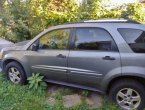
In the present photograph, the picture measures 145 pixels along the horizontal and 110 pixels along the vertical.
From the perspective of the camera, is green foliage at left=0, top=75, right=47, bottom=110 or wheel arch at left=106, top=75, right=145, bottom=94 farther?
green foliage at left=0, top=75, right=47, bottom=110

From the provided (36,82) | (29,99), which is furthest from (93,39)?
(29,99)

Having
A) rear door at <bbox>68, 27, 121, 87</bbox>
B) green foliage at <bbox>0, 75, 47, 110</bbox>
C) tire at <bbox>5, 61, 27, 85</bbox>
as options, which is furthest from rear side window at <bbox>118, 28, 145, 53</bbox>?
tire at <bbox>5, 61, 27, 85</bbox>

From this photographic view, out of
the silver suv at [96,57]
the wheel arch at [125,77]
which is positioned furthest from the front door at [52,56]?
the wheel arch at [125,77]

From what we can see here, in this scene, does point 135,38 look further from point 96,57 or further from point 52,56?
point 52,56

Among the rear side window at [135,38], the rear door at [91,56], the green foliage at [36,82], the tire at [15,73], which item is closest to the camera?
the rear side window at [135,38]

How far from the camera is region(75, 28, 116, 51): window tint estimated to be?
5.00 m

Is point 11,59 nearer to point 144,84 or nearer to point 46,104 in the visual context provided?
point 46,104

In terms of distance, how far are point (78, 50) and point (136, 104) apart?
4.84ft

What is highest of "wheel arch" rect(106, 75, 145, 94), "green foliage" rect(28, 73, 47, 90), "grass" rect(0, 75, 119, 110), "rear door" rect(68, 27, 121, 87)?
"rear door" rect(68, 27, 121, 87)

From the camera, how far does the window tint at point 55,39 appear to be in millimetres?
5552

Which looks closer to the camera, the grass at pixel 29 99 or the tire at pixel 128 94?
the tire at pixel 128 94

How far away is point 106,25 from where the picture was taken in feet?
16.6

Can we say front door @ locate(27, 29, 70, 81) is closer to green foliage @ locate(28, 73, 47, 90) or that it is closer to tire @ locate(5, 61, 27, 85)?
green foliage @ locate(28, 73, 47, 90)

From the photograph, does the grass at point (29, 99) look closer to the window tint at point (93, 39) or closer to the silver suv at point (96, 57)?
the silver suv at point (96, 57)
